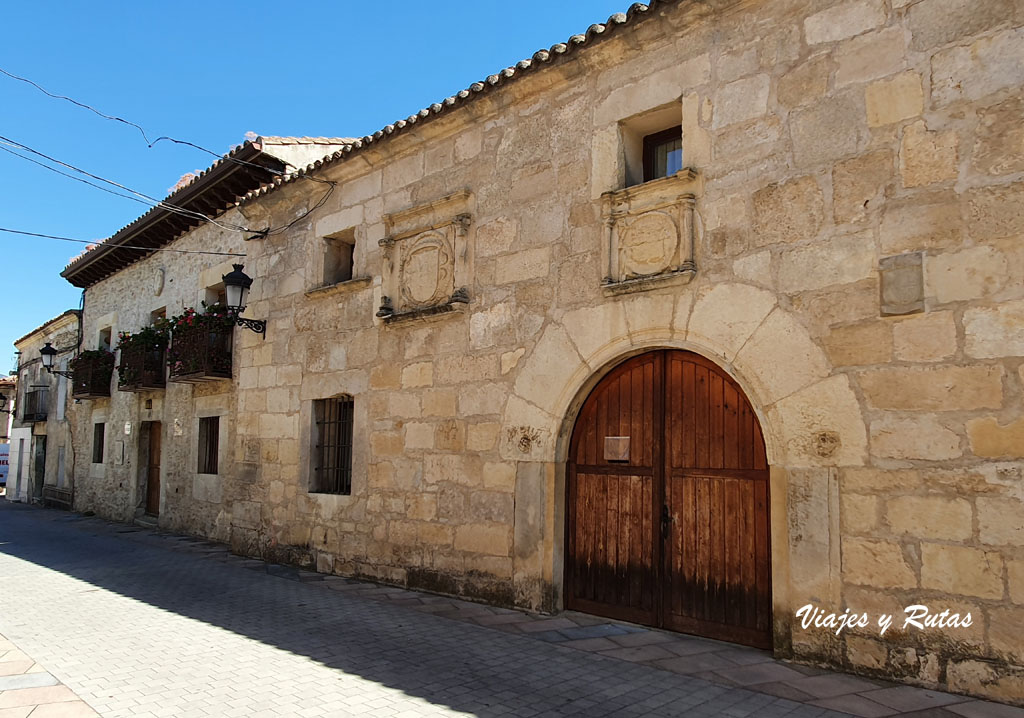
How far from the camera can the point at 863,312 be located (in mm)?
4113

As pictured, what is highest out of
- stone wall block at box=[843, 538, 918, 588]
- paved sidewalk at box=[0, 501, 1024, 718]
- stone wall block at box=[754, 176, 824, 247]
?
stone wall block at box=[754, 176, 824, 247]

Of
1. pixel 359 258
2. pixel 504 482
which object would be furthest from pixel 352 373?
pixel 504 482

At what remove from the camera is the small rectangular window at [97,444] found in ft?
49.5

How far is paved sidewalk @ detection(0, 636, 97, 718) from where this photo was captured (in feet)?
10.9

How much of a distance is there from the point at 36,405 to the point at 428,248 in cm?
1680

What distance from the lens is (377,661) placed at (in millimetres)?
4254

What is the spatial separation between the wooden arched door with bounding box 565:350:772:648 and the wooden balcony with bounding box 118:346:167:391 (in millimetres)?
9148

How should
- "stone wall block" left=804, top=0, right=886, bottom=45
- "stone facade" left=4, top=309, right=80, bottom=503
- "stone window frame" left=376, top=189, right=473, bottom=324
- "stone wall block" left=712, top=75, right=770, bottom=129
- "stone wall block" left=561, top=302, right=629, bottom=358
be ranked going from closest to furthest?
"stone wall block" left=804, top=0, right=886, bottom=45
"stone wall block" left=712, top=75, right=770, bottom=129
"stone wall block" left=561, top=302, right=629, bottom=358
"stone window frame" left=376, top=189, right=473, bottom=324
"stone facade" left=4, top=309, right=80, bottom=503

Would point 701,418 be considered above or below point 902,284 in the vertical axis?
below

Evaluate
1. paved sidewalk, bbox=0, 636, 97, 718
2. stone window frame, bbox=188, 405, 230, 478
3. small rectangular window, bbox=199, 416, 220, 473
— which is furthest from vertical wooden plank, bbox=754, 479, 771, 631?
small rectangular window, bbox=199, 416, 220, 473

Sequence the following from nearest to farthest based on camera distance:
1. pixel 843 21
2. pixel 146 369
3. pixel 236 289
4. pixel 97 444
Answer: pixel 843 21 → pixel 236 289 → pixel 146 369 → pixel 97 444

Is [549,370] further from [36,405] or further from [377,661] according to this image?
[36,405]

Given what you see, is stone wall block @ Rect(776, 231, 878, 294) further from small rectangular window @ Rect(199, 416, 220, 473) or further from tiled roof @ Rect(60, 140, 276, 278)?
small rectangular window @ Rect(199, 416, 220, 473)

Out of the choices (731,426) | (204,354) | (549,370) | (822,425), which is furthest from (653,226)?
(204,354)
